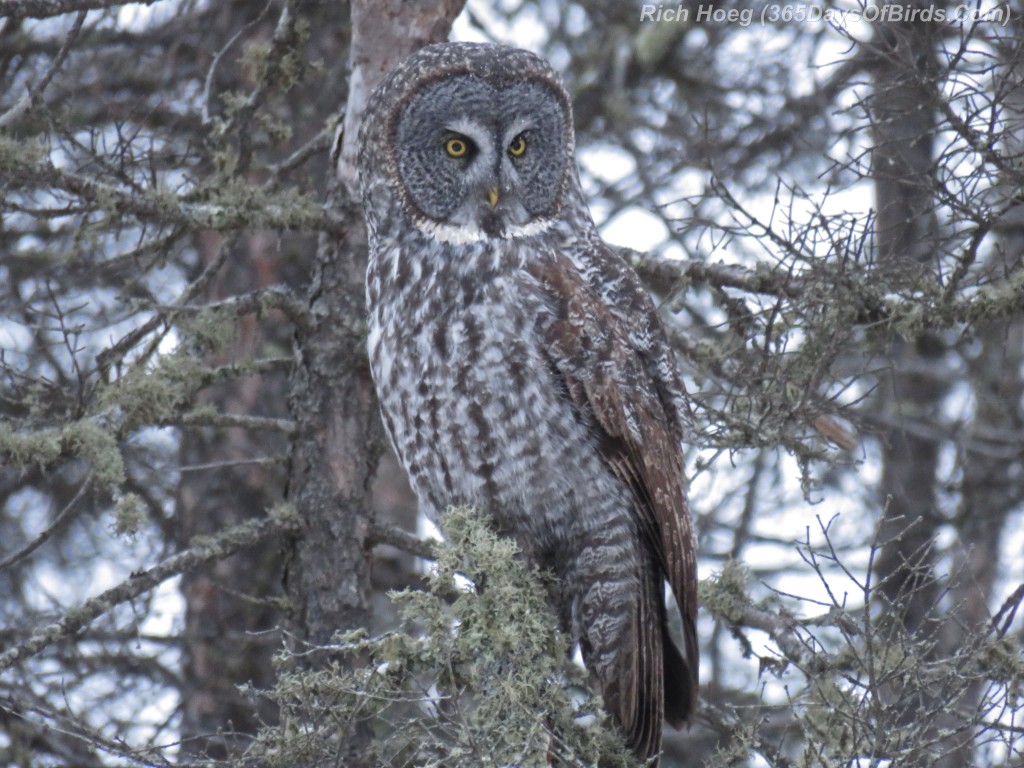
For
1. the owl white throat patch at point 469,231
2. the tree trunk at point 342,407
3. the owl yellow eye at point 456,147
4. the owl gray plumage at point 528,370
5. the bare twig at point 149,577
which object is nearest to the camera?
the bare twig at point 149,577

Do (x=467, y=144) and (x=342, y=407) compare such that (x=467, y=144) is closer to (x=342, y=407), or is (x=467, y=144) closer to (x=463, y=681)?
(x=342, y=407)

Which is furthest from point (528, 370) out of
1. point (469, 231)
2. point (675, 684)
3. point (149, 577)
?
point (149, 577)

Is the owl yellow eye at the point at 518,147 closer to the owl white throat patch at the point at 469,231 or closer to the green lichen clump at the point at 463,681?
the owl white throat patch at the point at 469,231

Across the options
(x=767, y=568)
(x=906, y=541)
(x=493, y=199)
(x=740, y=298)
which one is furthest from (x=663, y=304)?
(x=906, y=541)

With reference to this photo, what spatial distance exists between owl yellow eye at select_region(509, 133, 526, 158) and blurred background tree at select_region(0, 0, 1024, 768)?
1.55ft

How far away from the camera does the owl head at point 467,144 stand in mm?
4039

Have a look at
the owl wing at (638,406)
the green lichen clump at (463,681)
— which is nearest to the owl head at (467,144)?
the owl wing at (638,406)

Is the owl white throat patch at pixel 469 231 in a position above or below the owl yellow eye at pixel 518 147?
below

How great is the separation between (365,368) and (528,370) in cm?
93

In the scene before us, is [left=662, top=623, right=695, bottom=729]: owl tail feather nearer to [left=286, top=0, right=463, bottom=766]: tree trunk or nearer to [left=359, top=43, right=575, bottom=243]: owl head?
[left=286, top=0, right=463, bottom=766]: tree trunk

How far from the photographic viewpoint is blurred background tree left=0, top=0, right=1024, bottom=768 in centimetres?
352

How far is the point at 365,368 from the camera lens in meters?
4.50

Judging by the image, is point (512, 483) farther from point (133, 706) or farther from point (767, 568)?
point (767, 568)

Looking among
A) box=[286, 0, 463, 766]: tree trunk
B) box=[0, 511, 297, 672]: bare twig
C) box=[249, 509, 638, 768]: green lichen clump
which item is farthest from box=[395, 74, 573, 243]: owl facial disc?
box=[0, 511, 297, 672]: bare twig
